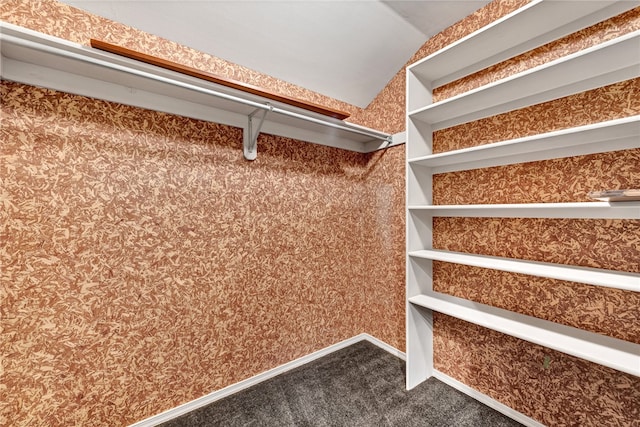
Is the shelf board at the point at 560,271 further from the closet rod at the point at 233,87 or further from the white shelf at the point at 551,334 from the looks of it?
the closet rod at the point at 233,87

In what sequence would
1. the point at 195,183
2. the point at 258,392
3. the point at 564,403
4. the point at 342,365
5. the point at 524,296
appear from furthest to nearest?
1. the point at 342,365
2. the point at 258,392
3. the point at 195,183
4. the point at 524,296
5. the point at 564,403

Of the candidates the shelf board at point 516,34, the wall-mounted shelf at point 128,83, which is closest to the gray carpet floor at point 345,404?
the wall-mounted shelf at point 128,83

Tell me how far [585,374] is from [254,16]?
2391 millimetres

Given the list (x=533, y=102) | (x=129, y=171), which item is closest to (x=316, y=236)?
(x=129, y=171)

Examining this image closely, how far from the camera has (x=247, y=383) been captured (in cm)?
161

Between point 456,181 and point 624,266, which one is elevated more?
point 456,181

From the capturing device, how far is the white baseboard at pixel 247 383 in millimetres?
1360

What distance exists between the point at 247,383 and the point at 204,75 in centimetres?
177

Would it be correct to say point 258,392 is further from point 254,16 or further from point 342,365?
point 254,16

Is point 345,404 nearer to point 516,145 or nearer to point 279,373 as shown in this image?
point 279,373

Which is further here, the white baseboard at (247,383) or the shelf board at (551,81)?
the white baseboard at (247,383)

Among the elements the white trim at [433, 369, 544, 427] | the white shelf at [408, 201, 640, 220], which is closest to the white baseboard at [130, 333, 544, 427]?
the white trim at [433, 369, 544, 427]

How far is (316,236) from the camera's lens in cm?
194

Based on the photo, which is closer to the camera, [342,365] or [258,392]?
[258,392]
